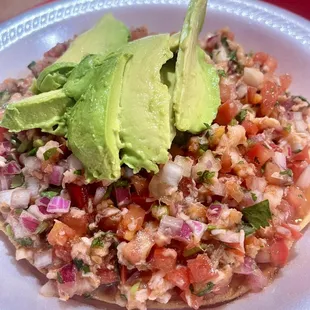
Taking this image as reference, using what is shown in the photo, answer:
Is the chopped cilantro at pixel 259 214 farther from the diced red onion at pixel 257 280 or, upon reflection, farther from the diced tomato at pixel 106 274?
the diced tomato at pixel 106 274

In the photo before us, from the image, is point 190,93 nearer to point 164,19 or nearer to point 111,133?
point 111,133

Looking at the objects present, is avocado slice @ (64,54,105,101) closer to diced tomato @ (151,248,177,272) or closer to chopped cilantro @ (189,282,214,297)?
diced tomato @ (151,248,177,272)

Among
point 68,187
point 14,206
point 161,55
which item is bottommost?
point 14,206

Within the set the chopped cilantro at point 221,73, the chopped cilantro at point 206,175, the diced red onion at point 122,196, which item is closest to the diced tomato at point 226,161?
the chopped cilantro at point 206,175

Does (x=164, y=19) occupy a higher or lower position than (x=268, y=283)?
higher

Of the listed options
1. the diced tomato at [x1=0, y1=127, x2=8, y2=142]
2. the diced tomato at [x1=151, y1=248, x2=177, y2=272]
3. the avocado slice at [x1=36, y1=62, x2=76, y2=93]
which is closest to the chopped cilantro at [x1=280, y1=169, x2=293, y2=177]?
the diced tomato at [x1=151, y1=248, x2=177, y2=272]

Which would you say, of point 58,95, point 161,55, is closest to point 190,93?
point 161,55

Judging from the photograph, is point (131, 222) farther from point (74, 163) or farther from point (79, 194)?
point (74, 163)
